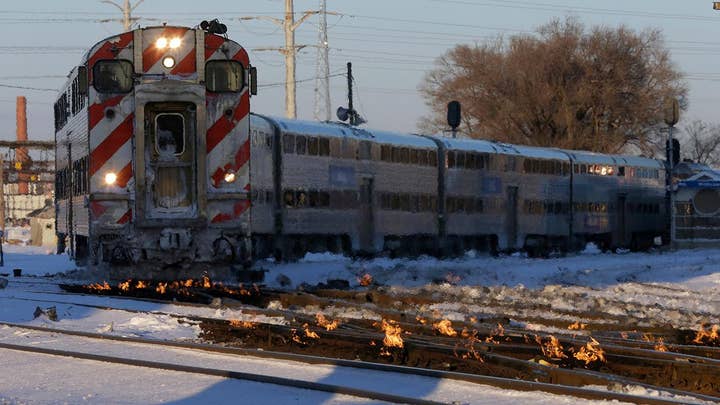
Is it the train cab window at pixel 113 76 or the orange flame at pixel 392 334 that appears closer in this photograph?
the orange flame at pixel 392 334

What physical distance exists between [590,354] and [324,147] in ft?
63.5

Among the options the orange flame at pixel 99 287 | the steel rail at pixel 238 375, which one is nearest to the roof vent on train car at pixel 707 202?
the orange flame at pixel 99 287

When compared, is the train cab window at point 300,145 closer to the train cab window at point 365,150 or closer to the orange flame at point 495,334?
the train cab window at point 365,150

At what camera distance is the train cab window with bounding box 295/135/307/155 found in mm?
26984

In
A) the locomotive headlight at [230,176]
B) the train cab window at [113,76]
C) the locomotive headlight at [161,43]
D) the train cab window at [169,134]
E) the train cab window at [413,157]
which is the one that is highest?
the locomotive headlight at [161,43]

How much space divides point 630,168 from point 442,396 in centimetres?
3811

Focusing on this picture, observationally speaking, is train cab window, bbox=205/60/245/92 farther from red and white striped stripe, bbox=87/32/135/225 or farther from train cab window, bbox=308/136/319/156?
train cab window, bbox=308/136/319/156

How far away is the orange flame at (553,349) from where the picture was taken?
9367 millimetres

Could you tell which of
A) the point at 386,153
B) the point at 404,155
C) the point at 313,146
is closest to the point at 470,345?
the point at 313,146

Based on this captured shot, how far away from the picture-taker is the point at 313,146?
2778 cm

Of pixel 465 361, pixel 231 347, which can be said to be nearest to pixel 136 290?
pixel 231 347

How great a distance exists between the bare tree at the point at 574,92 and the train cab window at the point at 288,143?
163 ft

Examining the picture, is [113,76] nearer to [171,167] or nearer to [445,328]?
[171,167]

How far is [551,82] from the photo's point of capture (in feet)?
253
